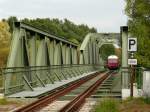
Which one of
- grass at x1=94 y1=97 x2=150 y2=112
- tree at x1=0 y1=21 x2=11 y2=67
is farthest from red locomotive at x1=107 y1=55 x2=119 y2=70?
grass at x1=94 y1=97 x2=150 y2=112

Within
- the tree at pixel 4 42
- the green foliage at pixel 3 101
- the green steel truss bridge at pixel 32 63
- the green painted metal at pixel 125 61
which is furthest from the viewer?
the tree at pixel 4 42

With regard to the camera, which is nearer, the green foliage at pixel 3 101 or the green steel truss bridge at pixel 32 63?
the green foliage at pixel 3 101

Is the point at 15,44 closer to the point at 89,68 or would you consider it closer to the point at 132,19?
the point at 132,19

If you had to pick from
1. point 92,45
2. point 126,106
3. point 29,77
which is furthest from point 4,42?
point 126,106

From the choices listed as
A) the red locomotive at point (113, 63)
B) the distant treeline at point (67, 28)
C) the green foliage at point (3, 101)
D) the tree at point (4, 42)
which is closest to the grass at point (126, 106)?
the green foliage at point (3, 101)

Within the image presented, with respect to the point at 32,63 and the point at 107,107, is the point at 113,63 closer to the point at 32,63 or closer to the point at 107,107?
the point at 32,63

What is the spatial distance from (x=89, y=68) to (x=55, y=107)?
4911cm

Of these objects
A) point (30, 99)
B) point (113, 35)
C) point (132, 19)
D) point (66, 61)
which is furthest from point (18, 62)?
point (113, 35)

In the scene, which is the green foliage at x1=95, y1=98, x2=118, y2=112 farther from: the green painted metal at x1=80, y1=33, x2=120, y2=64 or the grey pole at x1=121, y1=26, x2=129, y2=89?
the green painted metal at x1=80, y1=33, x2=120, y2=64

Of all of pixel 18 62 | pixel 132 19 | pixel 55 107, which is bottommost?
pixel 55 107

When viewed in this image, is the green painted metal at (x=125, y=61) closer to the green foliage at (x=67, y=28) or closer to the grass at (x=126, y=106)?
the grass at (x=126, y=106)

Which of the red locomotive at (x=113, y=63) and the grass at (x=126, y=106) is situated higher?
the red locomotive at (x=113, y=63)

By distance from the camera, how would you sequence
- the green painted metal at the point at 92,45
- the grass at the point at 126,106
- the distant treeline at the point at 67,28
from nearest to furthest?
the grass at the point at 126,106 → the green painted metal at the point at 92,45 → the distant treeline at the point at 67,28

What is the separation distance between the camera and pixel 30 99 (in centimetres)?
2361
